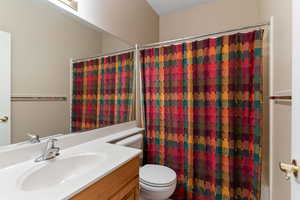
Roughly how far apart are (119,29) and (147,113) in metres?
1.03

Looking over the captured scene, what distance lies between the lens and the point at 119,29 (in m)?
1.78

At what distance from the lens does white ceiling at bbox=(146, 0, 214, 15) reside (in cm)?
233

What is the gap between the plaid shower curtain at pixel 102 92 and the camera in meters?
1.34

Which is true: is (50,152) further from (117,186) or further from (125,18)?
(125,18)

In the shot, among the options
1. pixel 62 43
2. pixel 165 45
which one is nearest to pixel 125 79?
pixel 165 45

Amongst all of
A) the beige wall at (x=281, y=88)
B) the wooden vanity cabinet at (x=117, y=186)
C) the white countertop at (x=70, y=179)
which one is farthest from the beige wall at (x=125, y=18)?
the beige wall at (x=281, y=88)

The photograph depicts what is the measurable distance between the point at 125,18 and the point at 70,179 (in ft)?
5.91

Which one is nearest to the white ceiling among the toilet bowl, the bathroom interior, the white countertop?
the bathroom interior

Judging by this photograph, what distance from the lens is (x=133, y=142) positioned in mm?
1617

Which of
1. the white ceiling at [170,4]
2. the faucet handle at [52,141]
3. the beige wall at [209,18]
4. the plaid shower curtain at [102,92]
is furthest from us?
the white ceiling at [170,4]

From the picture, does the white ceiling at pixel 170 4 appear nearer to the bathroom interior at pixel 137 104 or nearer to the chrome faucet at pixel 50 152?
the bathroom interior at pixel 137 104

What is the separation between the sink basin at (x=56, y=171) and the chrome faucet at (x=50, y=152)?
4 centimetres

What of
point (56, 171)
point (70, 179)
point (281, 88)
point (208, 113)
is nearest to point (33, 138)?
point (56, 171)

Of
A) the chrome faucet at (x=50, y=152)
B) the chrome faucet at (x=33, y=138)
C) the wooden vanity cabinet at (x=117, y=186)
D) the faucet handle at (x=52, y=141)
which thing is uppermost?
the chrome faucet at (x=33, y=138)
